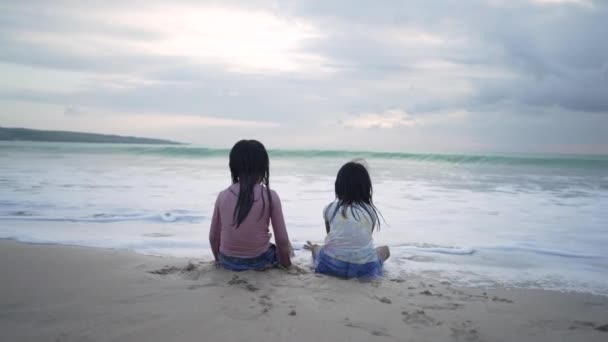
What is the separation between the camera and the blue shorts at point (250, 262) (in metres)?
3.69

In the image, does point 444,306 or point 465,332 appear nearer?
point 465,332

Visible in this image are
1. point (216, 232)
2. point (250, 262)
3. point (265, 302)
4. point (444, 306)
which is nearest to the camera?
point (265, 302)

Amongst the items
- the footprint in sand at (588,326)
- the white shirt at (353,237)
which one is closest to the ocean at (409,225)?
the white shirt at (353,237)

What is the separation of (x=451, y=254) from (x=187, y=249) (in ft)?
9.43

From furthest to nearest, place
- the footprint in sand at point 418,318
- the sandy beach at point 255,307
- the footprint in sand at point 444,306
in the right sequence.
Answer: the footprint in sand at point 444,306, the footprint in sand at point 418,318, the sandy beach at point 255,307

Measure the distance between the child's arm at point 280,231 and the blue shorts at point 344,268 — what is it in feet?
0.98

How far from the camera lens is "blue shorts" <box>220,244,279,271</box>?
3.69 meters

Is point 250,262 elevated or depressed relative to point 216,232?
depressed

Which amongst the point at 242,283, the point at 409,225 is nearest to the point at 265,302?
the point at 242,283

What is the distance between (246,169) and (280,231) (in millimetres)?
596

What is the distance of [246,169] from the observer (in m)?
3.59

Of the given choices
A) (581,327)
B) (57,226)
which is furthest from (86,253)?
(581,327)

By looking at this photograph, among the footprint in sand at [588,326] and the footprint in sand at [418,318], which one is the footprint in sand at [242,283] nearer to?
the footprint in sand at [418,318]

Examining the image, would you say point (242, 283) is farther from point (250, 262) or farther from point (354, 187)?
point (354, 187)
